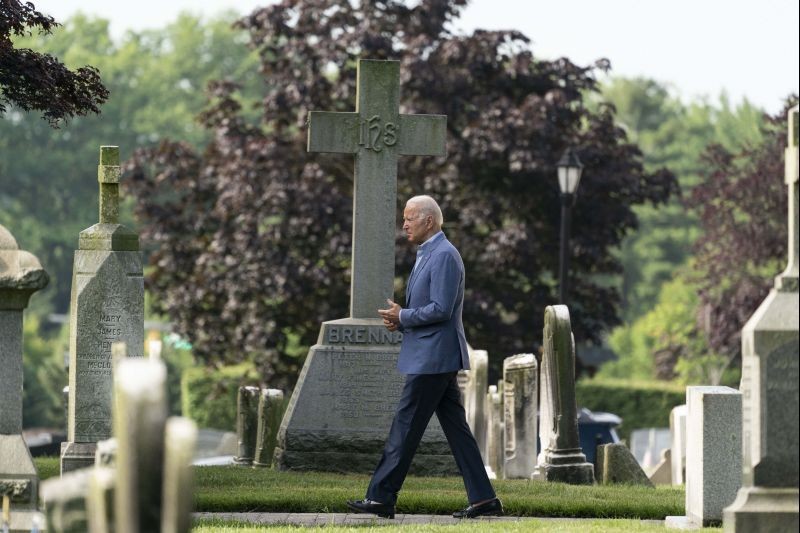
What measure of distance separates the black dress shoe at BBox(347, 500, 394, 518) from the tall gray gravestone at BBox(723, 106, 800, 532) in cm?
279

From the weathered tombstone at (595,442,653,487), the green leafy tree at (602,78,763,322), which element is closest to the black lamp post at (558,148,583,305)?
the weathered tombstone at (595,442,653,487)

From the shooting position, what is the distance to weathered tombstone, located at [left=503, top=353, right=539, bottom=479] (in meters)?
16.4

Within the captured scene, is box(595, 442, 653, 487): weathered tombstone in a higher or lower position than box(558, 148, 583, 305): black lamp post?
lower

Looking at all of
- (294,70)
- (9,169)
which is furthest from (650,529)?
(9,169)

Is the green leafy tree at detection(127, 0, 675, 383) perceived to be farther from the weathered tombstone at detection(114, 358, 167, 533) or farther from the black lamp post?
the weathered tombstone at detection(114, 358, 167, 533)

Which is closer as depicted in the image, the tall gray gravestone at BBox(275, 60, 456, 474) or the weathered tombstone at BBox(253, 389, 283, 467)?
the tall gray gravestone at BBox(275, 60, 456, 474)

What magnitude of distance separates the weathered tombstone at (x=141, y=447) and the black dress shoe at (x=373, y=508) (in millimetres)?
5759

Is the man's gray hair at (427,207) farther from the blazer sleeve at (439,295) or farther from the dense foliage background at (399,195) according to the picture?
the dense foliage background at (399,195)

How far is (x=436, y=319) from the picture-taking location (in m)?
10.3

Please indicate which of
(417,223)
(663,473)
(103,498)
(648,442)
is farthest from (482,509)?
(648,442)

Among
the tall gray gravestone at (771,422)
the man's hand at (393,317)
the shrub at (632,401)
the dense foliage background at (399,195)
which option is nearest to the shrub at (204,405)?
the shrub at (632,401)

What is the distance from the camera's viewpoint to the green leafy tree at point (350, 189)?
27781 mm

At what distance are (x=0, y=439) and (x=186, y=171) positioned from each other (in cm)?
2267

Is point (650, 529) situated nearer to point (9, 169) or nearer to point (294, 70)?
point (294, 70)
